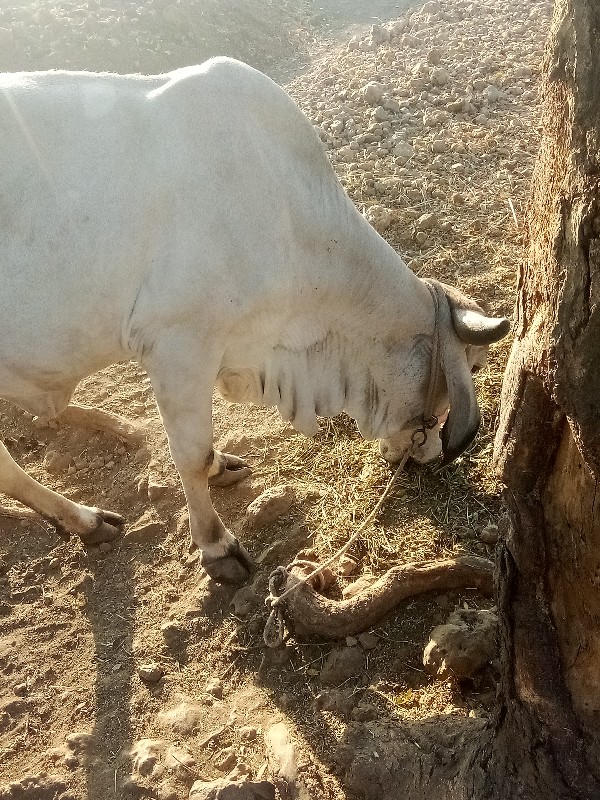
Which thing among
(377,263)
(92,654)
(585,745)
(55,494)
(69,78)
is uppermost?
(69,78)

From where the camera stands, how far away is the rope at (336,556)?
3.37 meters

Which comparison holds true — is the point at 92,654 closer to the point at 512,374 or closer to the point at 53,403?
the point at 53,403

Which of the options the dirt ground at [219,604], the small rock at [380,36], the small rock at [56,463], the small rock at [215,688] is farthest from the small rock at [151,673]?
the small rock at [380,36]

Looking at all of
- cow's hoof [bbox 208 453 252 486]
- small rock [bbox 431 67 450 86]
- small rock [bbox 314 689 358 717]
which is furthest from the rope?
small rock [bbox 431 67 450 86]

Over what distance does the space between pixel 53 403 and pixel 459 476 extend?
2297 millimetres

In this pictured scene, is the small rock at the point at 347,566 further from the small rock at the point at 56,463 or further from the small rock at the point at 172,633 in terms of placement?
the small rock at the point at 56,463

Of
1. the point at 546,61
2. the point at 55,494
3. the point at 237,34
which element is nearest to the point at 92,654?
the point at 55,494

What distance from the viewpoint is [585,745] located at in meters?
2.21

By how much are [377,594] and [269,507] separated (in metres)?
0.98

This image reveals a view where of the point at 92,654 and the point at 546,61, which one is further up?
the point at 546,61

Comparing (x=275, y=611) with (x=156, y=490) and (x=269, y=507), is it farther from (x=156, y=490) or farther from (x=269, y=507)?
(x=156, y=490)

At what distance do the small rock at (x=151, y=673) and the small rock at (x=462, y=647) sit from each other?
1287mm

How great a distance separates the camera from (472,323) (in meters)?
3.30

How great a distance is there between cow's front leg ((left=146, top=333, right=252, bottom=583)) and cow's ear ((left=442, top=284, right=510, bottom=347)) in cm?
117
